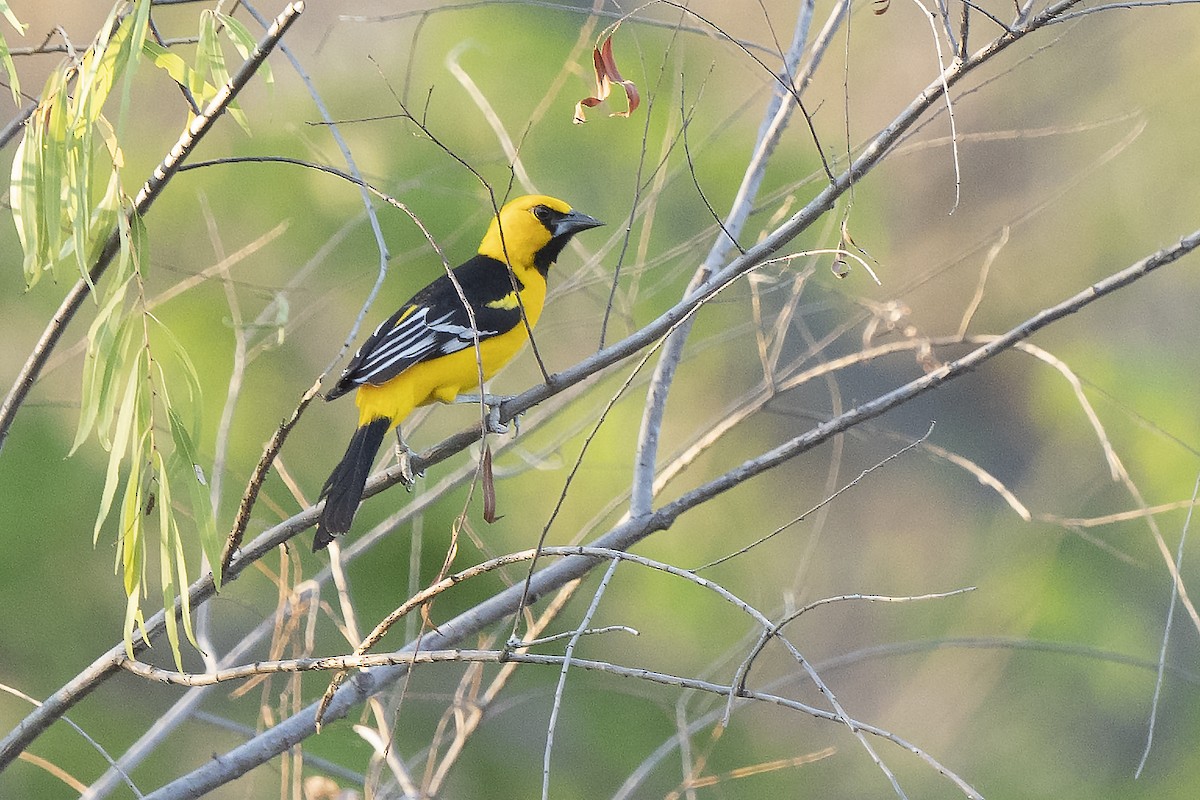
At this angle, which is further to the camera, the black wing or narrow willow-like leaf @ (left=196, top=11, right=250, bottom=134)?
the black wing

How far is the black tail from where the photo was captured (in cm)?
220

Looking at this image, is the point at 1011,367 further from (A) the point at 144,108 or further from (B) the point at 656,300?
(A) the point at 144,108

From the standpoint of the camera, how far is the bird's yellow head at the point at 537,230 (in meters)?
3.62

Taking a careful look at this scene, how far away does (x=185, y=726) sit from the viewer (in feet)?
18.3

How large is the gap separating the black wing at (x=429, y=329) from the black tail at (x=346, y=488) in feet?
0.43

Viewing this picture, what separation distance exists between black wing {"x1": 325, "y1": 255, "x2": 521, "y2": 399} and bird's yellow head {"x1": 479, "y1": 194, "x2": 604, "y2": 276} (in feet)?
0.82

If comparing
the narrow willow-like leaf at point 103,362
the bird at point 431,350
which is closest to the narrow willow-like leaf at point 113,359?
the narrow willow-like leaf at point 103,362

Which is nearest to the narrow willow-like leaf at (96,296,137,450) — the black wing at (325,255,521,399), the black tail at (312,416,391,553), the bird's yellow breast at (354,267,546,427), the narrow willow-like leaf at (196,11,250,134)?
the narrow willow-like leaf at (196,11,250,134)

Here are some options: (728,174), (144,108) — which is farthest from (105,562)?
(728,174)

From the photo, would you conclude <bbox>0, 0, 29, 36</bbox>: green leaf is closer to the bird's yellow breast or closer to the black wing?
the black wing

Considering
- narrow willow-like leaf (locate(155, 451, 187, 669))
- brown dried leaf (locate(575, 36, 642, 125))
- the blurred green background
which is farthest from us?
the blurred green background

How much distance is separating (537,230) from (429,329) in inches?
31.4

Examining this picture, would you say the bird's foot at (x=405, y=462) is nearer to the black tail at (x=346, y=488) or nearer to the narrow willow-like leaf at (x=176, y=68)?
the black tail at (x=346, y=488)

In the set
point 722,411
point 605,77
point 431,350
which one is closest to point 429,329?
point 431,350
